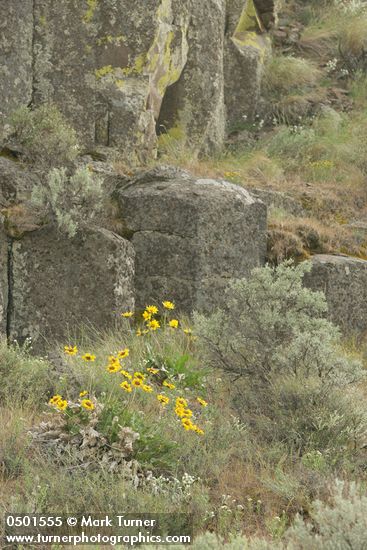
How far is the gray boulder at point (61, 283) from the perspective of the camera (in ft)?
23.0

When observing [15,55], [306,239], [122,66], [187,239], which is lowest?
[306,239]

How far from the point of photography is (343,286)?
8453 mm

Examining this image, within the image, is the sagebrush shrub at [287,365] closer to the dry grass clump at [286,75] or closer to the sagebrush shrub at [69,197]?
the sagebrush shrub at [69,197]

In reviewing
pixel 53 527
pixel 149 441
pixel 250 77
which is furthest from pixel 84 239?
pixel 250 77

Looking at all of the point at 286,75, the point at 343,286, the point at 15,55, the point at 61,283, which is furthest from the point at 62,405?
the point at 286,75

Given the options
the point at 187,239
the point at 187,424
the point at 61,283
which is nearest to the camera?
the point at 187,424

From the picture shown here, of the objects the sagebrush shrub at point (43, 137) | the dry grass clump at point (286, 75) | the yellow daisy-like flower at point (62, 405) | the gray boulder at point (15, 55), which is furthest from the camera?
the dry grass clump at point (286, 75)

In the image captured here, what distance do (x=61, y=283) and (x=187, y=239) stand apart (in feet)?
4.28

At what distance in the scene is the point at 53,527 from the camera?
427cm

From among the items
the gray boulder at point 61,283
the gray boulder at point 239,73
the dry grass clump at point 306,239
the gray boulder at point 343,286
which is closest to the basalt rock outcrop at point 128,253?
the gray boulder at point 61,283

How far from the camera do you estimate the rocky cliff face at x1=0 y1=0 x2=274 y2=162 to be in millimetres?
8883

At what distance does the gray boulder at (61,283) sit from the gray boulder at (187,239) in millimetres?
713

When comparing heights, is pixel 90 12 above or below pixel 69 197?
above

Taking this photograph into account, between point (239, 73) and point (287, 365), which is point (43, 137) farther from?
point (239, 73)
